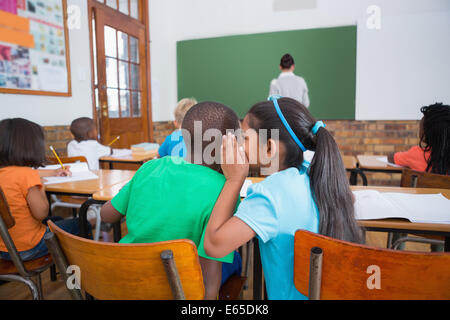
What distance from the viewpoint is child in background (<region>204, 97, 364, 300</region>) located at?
75 cm

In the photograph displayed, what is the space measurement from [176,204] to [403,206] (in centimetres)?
85

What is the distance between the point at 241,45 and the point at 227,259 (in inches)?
174

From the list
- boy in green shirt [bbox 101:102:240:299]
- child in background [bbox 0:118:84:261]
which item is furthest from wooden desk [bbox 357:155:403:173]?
child in background [bbox 0:118:84:261]

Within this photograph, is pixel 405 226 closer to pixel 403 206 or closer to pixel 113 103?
pixel 403 206

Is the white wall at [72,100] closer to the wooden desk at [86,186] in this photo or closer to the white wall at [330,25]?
the wooden desk at [86,186]

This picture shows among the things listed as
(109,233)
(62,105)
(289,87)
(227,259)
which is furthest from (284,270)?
(289,87)

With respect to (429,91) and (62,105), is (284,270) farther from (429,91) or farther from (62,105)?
(429,91)

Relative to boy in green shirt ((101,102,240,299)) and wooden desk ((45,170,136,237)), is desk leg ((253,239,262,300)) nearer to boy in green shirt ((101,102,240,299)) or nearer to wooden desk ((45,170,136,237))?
boy in green shirt ((101,102,240,299))

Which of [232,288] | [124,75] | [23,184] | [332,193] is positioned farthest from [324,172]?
[124,75]

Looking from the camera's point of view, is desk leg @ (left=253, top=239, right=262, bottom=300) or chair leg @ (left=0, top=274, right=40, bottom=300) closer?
desk leg @ (left=253, top=239, right=262, bottom=300)

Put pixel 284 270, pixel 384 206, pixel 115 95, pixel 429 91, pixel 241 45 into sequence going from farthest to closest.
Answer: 1. pixel 241 45
2. pixel 429 91
3. pixel 115 95
4. pixel 384 206
5. pixel 284 270

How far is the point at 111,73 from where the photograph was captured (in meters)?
3.78

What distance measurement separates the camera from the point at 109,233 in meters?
2.66

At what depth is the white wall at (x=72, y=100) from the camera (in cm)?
257
